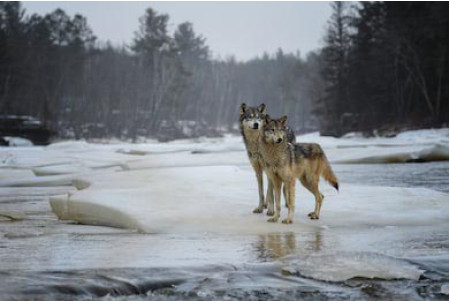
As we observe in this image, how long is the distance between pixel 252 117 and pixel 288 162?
3.46 feet

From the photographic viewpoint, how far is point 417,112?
1580 inches

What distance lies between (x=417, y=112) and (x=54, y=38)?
38.5 meters

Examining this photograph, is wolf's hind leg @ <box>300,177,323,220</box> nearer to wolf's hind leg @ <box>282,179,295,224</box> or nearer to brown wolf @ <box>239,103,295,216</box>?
wolf's hind leg @ <box>282,179,295,224</box>

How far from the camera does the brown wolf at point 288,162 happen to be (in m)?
6.27

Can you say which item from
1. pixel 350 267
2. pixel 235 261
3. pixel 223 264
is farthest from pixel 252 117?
pixel 350 267

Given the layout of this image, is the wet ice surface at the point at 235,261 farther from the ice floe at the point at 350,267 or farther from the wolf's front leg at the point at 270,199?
the wolf's front leg at the point at 270,199

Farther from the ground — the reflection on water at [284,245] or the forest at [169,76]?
the forest at [169,76]

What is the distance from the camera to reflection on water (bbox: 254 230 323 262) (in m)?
4.74

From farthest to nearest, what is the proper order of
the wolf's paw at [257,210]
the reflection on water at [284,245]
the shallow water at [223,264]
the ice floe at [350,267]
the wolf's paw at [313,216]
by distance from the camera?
the wolf's paw at [257,210] → the wolf's paw at [313,216] → the reflection on water at [284,245] → the ice floe at [350,267] → the shallow water at [223,264]

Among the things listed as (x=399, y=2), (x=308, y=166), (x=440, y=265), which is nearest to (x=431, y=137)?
(x=399, y=2)

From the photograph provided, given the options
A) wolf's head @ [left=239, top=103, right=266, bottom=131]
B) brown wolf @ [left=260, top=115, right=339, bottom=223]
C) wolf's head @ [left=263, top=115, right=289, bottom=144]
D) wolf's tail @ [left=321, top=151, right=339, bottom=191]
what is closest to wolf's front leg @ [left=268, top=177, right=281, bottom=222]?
brown wolf @ [left=260, top=115, right=339, bottom=223]

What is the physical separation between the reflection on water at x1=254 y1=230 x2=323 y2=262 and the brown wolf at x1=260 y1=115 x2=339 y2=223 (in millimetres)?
687

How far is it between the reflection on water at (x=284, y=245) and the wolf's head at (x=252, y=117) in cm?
183

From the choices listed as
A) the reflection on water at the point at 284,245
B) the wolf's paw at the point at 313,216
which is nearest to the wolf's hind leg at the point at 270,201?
the wolf's paw at the point at 313,216
